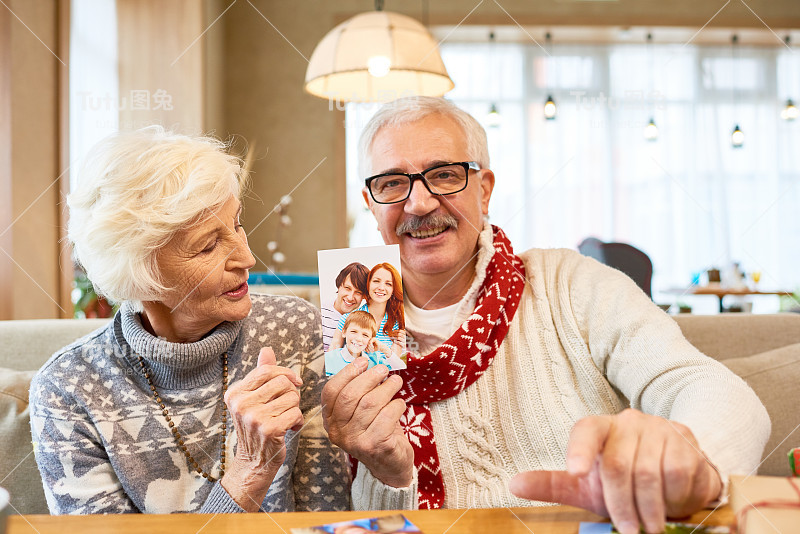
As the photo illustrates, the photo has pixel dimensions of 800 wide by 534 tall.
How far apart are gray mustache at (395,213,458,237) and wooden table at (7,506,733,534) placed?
661 mm

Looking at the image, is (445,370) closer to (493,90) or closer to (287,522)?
(287,522)

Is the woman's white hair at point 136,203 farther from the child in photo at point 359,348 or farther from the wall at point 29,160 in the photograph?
the wall at point 29,160

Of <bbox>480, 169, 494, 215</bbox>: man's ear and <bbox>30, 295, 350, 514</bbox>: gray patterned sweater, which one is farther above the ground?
<bbox>480, 169, 494, 215</bbox>: man's ear

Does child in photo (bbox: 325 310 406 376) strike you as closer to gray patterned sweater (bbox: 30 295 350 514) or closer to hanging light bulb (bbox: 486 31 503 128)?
gray patterned sweater (bbox: 30 295 350 514)

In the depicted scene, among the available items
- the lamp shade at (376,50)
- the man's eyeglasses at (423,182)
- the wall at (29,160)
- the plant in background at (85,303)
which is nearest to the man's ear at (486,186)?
the man's eyeglasses at (423,182)

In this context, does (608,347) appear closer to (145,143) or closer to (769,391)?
(769,391)

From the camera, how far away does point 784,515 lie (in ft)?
2.15

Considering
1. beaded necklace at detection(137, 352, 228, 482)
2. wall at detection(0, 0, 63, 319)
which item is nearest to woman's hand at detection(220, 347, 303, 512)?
beaded necklace at detection(137, 352, 228, 482)

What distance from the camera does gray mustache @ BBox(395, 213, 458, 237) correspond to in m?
1.33

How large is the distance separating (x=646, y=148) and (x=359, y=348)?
6816mm

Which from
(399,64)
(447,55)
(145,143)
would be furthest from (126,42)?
(145,143)

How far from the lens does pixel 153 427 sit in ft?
3.80

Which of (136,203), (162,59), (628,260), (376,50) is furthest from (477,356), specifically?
(162,59)

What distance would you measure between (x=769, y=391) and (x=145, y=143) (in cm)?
133
